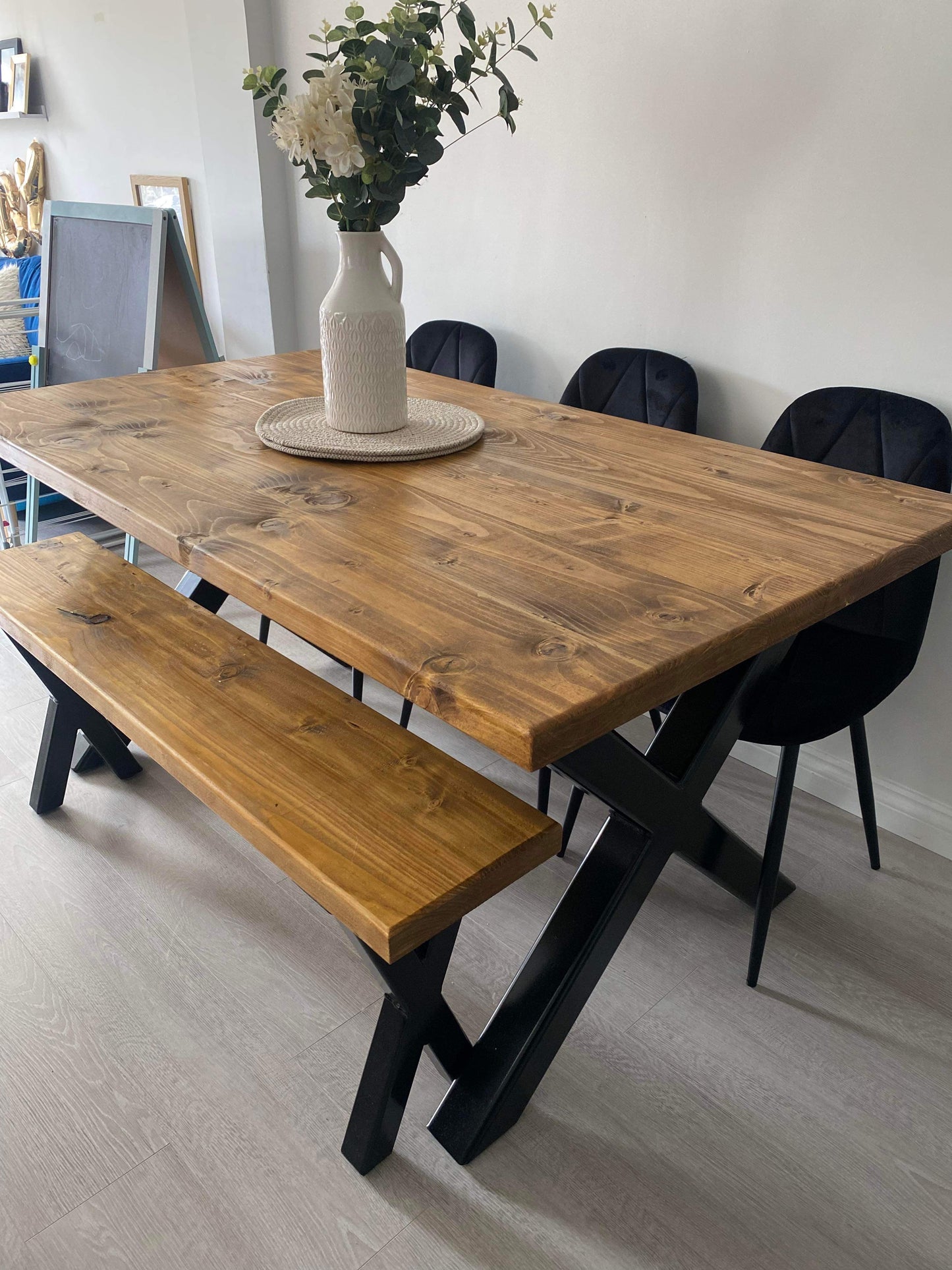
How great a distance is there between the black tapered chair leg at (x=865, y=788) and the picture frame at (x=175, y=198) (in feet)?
10.5

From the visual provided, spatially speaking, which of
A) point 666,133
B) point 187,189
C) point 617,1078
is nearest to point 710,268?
point 666,133

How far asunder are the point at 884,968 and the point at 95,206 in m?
2.93

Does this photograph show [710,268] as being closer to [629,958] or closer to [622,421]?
[622,421]

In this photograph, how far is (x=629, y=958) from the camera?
66.6 inches

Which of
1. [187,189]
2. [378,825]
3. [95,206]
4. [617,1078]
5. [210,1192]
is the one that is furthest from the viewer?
[187,189]

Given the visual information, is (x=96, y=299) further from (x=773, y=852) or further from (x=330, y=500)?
(x=773, y=852)

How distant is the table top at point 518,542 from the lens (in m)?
0.94

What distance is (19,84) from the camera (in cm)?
461

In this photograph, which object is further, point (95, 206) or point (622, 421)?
point (95, 206)

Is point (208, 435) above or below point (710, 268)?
below

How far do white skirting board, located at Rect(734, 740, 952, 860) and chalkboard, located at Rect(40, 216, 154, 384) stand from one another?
2082mm

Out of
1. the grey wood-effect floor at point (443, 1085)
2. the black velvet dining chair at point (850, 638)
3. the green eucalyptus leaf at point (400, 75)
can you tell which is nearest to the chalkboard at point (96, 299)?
the grey wood-effect floor at point (443, 1085)

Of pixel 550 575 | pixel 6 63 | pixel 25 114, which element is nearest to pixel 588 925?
pixel 550 575

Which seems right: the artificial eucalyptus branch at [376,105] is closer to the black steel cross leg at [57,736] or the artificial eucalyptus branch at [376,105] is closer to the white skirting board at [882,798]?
the black steel cross leg at [57,736]
